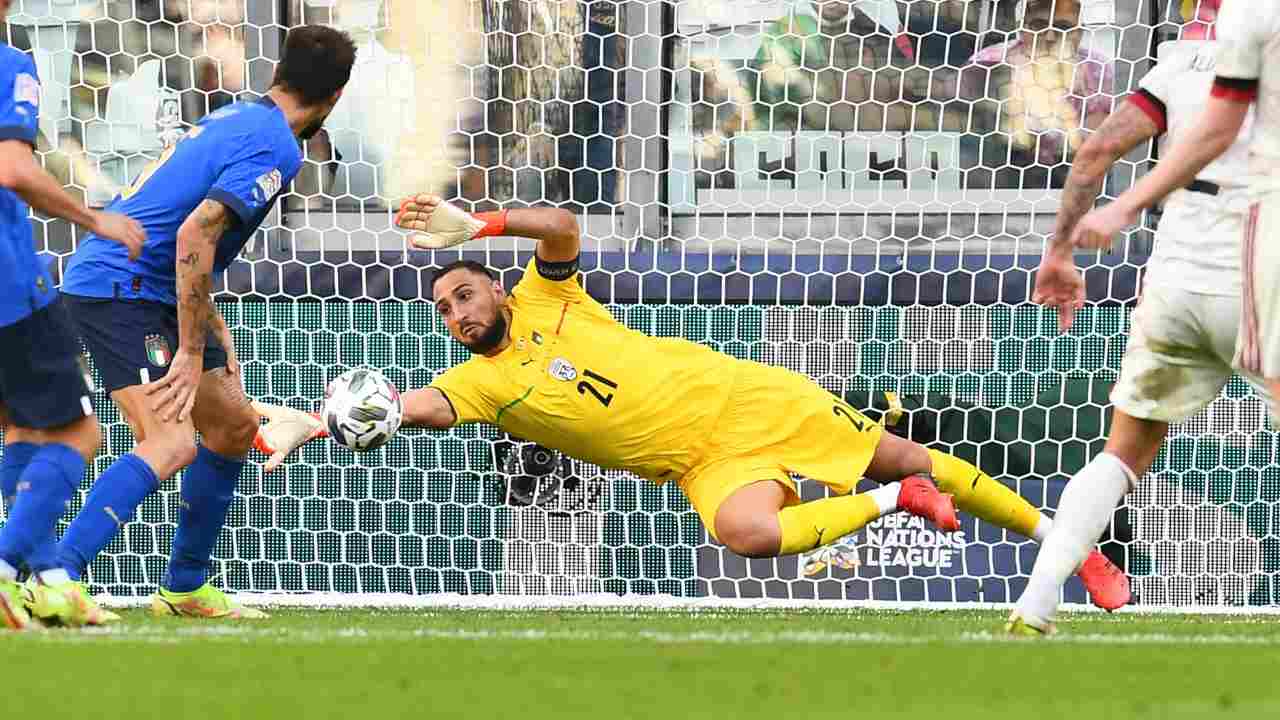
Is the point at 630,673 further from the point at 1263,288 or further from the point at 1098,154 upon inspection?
the point at 1098,154

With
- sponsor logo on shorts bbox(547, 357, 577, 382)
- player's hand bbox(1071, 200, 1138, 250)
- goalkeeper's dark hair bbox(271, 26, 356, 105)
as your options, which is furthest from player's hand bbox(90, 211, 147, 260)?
player's hand bbox(1071, 200, 1138, 250)

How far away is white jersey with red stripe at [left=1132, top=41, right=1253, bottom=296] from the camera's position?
4727 mm

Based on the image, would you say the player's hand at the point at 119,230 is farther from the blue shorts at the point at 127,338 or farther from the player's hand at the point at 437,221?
the player's hand at the point at 437,221

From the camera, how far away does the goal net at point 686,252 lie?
7.93m

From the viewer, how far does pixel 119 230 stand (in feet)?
16.3

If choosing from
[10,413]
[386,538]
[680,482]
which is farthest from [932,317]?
[10,413]

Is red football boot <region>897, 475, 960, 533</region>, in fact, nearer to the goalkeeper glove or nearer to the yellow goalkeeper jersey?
the yellow goalkeeper jersey

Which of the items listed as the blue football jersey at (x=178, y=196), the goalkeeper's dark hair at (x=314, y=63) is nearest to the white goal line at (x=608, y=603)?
the blue football jersey at (x=178, y=196)

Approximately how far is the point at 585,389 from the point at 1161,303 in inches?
89.7

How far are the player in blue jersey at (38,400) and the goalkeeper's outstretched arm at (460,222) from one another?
143 centimetres

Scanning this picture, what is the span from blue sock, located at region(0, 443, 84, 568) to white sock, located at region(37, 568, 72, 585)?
0.05m

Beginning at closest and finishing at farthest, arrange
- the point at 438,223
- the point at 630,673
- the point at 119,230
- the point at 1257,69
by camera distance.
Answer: the point at 630,673 → the point at 1257,69 → the point at 119,230 → the point at 438,223

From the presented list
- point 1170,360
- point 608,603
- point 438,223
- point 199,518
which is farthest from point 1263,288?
point 608,603

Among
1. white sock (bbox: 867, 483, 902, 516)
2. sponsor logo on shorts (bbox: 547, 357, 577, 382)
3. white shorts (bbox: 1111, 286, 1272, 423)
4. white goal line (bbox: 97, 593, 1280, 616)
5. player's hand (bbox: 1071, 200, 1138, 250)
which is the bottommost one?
white goal line (bbox: 97, 593, 1280, 616)
